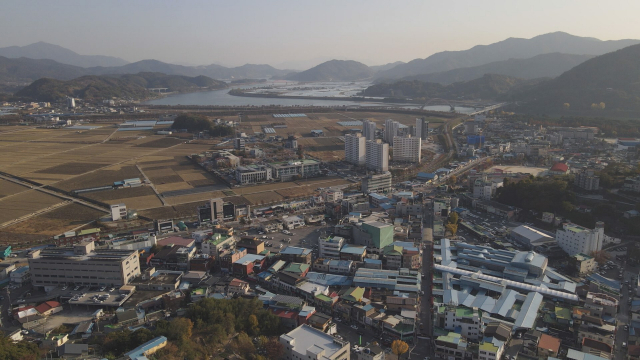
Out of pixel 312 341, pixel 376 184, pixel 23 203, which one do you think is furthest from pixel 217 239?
pixel 23 203

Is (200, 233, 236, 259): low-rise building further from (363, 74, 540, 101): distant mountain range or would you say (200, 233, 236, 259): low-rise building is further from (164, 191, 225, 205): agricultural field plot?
(363, 74, 540, 101): distant mountain range

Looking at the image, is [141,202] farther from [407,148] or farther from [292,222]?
[407,148]

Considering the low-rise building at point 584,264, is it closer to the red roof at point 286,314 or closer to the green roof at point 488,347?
the green roof at point 488,347

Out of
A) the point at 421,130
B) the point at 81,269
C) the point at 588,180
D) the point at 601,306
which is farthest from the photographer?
the point at 421,130

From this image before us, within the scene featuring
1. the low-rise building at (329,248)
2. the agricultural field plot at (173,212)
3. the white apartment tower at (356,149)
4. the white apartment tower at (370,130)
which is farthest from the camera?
the white apartment tower at (370,130)

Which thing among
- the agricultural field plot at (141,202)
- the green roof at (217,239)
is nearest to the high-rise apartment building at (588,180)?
the green roof at (217,239)

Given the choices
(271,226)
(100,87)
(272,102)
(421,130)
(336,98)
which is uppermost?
(100,87)

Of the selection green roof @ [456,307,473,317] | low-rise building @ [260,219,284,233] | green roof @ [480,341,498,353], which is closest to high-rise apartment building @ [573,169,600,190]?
green roof @ [456,307,473,317]
